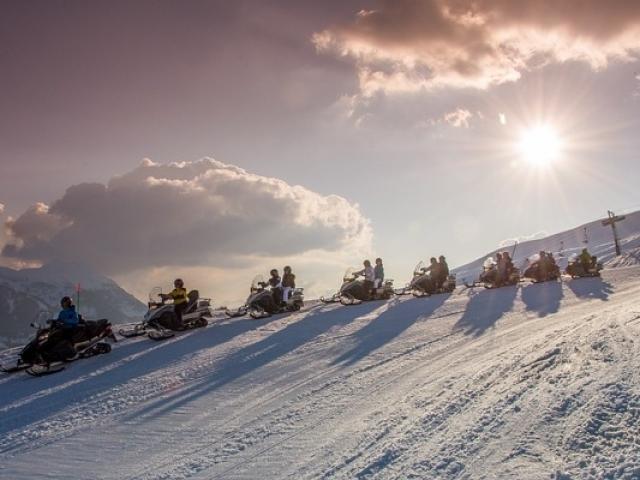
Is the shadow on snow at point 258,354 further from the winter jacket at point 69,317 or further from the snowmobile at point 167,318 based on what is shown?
the winter jacket at point 69,317

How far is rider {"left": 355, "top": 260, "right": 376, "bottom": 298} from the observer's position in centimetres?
2075

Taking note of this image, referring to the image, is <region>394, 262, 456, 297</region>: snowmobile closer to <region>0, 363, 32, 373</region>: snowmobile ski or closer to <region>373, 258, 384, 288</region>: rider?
<region>373, 258, 384, 288</region>: rider

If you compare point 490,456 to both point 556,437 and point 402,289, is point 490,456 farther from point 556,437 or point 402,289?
point 402,289

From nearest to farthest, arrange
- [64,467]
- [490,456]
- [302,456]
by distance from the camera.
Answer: [490,456]
[302,456]
[64,467]

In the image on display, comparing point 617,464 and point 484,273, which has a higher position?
point 484,273

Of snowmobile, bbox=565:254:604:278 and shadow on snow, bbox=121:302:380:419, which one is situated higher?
snowmobile, bbox=565:254:604:278

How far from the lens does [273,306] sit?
19.0 meters

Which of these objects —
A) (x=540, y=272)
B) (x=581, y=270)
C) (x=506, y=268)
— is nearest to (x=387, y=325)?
(x=506, y=268)

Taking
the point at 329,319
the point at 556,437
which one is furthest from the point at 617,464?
the point at 329,319

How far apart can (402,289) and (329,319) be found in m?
7.98

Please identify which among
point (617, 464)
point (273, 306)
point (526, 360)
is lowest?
point (617, 464)

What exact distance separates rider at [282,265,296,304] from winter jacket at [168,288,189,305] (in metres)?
3.54

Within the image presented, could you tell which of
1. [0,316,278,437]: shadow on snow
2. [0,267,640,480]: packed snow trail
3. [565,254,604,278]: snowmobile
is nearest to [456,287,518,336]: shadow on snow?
[0,267,640,480]: packed snow trail

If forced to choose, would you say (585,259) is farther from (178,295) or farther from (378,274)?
(178,295)
